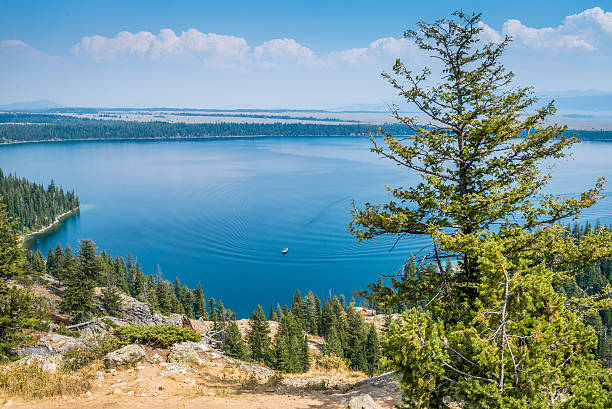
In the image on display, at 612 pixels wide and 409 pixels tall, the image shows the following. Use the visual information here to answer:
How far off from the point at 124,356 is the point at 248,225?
275 ft

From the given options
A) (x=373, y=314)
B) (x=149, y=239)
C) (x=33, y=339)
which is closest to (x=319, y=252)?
(x=373, y=314)

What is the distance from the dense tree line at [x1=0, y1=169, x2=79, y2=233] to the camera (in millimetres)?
118250

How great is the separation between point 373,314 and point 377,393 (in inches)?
3208

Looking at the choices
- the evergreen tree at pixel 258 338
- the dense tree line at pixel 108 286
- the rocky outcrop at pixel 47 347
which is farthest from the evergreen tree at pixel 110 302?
the evergreen tree at pixel 258 338

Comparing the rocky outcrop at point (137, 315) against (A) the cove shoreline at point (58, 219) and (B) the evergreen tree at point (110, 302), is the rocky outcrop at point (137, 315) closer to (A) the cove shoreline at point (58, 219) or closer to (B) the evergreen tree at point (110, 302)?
(B) the evergreen tree at point (110, 302)

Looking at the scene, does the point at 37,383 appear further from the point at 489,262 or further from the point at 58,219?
the point at 58,219

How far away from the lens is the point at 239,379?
Result: 14797mm

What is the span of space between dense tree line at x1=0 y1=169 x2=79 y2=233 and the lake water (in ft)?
23.5

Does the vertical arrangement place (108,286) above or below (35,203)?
above

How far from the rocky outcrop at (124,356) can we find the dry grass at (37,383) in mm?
1417

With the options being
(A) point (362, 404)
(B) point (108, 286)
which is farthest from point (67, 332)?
(A) point (362, 404)

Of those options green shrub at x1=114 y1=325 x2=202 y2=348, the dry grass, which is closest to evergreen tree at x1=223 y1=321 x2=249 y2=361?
green shrub at x1=114 y1=325 x2=202 y2=348

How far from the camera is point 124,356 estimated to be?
1470cm

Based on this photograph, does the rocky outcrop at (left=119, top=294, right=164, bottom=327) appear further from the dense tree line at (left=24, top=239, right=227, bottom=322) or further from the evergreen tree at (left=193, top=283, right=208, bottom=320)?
the evergreen tree at (left=193, top=283, right=208, bottom=320)
